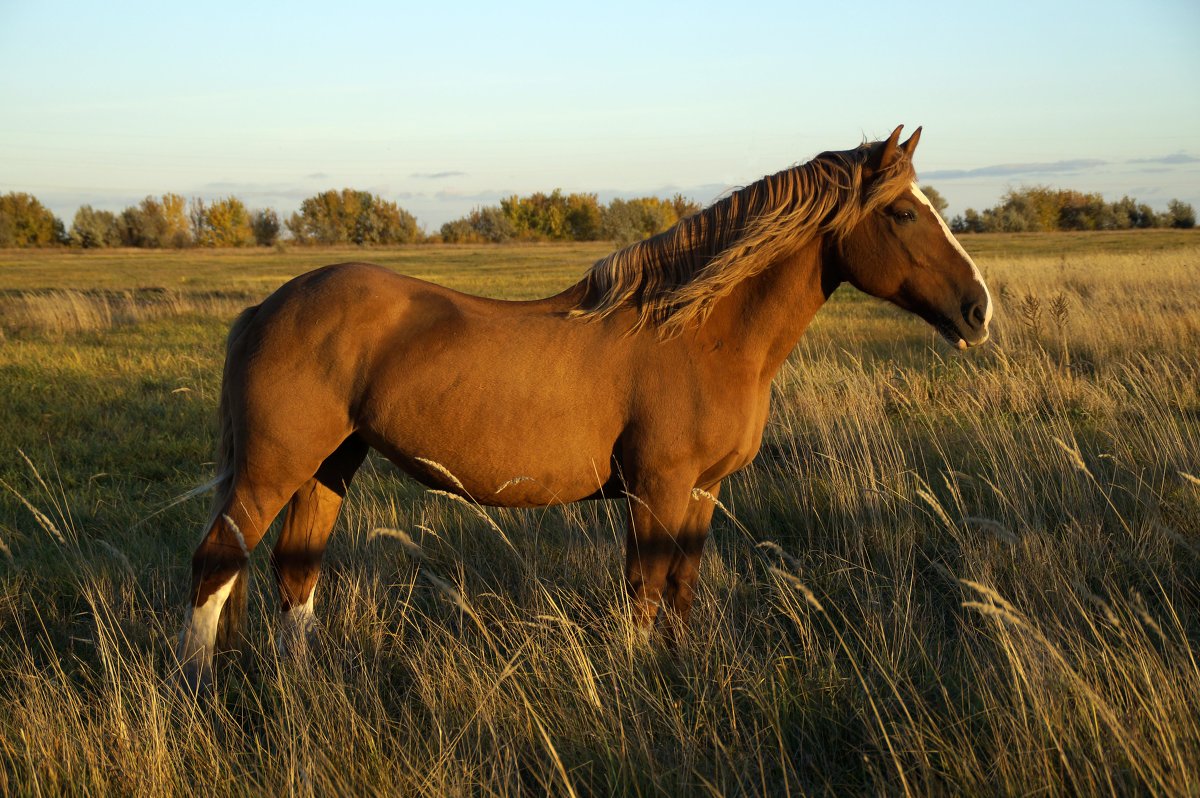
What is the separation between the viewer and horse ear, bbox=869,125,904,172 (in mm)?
3211

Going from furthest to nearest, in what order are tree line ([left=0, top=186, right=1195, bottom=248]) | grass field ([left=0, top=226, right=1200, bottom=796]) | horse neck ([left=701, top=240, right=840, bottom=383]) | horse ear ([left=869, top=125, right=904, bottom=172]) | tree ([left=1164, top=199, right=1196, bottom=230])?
tree line ([left=0, top=186, right=1195, bottom=248])
tree ([left=1164, top=199, right=1196, bottom=230])
horse neck ([left=701, top=240, right=840, bottom=383])
horse ear ([left=869, top=125, right=904, bottom=172])
grass field ([left=0, top=226, right=1200, bottom=796])

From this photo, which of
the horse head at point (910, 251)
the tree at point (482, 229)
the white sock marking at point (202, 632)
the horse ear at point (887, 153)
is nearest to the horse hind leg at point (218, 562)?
the white sock marking at point (202, 632)

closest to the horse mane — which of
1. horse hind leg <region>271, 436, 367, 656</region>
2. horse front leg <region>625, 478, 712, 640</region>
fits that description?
horse front leg <region>625, 478, 712, 640</region>

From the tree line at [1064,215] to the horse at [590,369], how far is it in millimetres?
67136

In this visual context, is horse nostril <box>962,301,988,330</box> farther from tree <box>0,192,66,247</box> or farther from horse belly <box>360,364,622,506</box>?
tree <box>0,192,66,247</box>

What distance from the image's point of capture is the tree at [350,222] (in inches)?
3551

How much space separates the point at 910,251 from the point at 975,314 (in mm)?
360

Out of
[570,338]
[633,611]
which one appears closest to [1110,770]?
[633,611]

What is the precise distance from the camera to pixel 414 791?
2.52 metres

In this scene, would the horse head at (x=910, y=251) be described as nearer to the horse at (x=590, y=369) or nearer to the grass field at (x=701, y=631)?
the horse at (x=590, y=369)

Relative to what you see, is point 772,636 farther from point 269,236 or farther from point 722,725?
point 269,236

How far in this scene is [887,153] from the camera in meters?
3.24

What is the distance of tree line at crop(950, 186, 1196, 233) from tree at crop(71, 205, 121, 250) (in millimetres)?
79735

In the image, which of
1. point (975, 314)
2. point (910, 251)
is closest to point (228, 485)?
Answer: point (910, 251)
